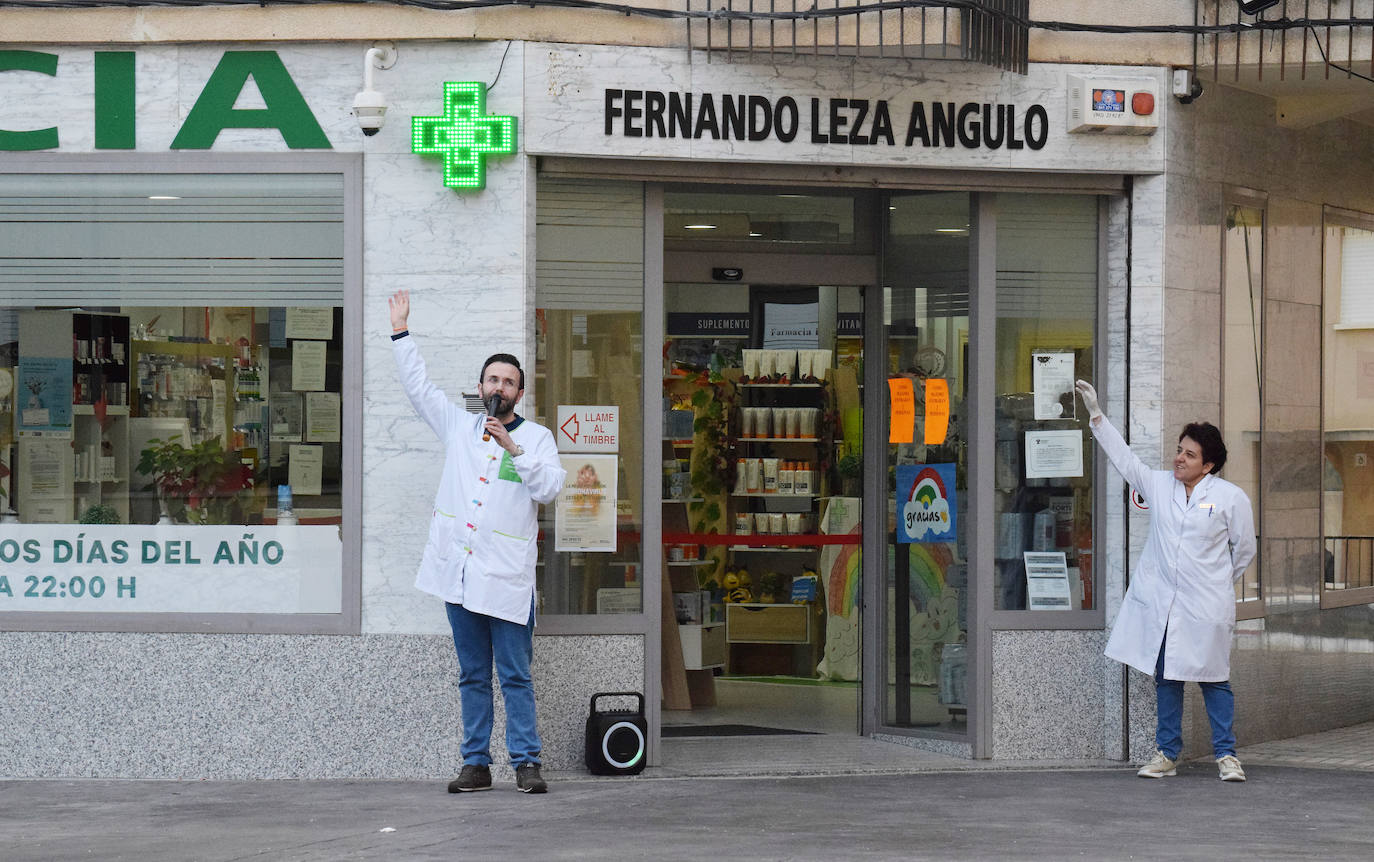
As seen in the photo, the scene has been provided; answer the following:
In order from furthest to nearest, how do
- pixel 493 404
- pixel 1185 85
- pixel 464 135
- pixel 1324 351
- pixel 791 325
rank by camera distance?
pixel 791 325 < pixel 1324 351 < pixel 1185 85 < pixel 464 135 < pixel 493 404

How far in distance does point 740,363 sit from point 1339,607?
149 inches

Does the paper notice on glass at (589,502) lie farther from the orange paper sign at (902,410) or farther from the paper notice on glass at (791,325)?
the paper notice on glass at (791,325)

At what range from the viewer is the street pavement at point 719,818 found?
20.4 ft

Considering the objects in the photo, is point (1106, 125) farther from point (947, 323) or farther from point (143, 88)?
point (143, 88)

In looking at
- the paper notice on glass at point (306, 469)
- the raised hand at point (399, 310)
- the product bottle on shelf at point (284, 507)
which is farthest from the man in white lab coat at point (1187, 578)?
the product bottle on shelf at point (284, 507)

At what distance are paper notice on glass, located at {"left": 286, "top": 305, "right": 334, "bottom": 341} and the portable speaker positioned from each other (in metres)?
2.09

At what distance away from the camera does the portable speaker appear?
7.84m

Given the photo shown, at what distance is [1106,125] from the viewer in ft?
27.2

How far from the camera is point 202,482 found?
809cm

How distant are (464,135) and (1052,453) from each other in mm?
3307

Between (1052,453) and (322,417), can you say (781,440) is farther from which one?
(322,417)

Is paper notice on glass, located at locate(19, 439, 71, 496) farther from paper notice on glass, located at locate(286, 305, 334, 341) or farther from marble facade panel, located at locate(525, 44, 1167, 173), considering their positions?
marble facade panel, located at locate(525, 44, 1167, 173)

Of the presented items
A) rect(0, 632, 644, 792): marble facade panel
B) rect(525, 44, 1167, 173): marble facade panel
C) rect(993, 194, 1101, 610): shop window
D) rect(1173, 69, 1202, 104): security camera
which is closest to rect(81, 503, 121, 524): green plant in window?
rect(0, 632, 644, 792): marble facade panel

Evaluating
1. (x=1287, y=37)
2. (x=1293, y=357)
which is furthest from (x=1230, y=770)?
(x=1287, y=37)
